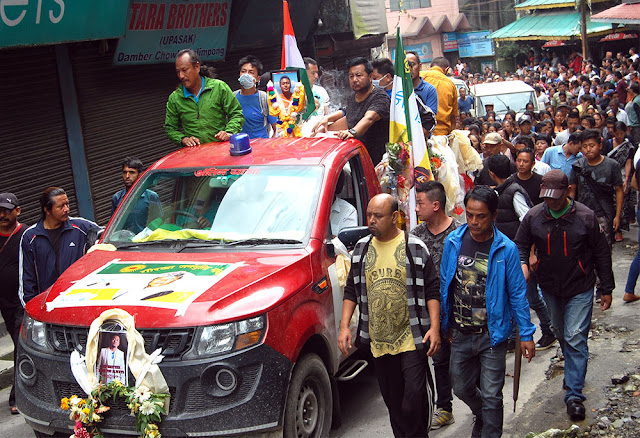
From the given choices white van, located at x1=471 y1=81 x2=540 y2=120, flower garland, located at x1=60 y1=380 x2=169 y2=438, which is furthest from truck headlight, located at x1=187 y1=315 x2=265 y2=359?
white van, located at x1=471 y1=81 x2=540 y2=120

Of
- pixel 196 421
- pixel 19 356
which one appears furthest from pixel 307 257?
pixel 19 356

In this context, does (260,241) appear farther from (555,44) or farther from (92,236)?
(555,44)

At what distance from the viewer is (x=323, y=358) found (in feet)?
17.5

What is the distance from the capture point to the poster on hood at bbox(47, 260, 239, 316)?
4574mm

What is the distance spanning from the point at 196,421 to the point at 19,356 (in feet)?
4.35

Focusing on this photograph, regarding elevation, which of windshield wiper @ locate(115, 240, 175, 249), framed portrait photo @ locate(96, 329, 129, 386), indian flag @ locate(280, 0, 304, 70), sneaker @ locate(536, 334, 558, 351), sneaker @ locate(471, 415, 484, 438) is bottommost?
sneaker @ locate(536, 334, 558, 351)

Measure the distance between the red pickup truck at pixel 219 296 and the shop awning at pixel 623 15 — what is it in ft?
47.8

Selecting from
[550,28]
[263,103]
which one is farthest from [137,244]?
[550,28]

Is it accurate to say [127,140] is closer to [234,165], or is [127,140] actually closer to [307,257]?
[234,165]

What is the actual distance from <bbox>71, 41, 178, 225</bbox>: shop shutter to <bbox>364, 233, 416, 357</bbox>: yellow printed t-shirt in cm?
744

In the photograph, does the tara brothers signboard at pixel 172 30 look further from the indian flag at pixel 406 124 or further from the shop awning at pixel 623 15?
the shop awning at pixel 623 15

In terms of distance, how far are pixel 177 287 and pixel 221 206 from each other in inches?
44.5

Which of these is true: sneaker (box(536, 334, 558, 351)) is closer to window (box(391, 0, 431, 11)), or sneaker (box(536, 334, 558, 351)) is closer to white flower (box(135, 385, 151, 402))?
white flower (box(135, 385, 151, 402))

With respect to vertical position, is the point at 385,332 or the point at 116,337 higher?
the point at 116,337
